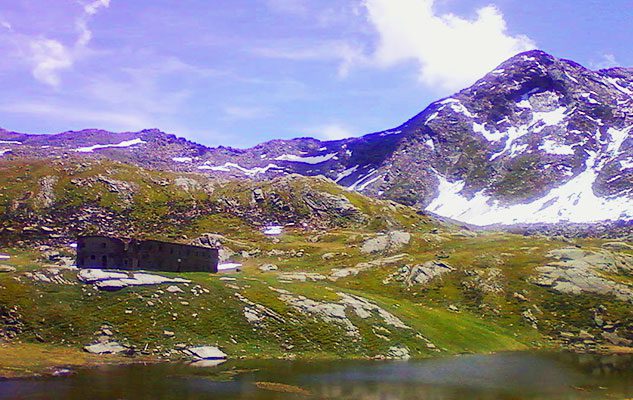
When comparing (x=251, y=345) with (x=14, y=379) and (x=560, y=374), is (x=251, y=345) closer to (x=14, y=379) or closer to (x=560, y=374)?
(x=14, y=379)

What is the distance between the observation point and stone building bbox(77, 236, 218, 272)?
92938mm

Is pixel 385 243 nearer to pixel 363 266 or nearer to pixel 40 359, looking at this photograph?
pixel 363 266

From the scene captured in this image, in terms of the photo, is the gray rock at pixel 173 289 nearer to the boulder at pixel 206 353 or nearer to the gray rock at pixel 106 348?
the boulder at pixel 206 353

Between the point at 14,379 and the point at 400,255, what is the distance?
360 ft

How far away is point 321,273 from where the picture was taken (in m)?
128

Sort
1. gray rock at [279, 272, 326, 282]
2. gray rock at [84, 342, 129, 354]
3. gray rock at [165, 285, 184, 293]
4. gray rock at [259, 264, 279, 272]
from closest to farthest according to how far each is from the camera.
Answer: gray rock at [84, 342, 129, 354] → gray rock at [165, 285, 184, 293] → gray rock at [279, 272, 326, 282] → gray rock at [259, 264, 279, 272]

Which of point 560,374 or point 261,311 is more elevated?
point 261,311

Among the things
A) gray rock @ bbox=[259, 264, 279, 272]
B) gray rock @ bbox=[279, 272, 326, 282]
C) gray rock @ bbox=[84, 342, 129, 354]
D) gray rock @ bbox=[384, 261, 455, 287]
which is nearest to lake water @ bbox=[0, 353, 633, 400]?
gray rock @ bbox=[84, 342, 129, 354]

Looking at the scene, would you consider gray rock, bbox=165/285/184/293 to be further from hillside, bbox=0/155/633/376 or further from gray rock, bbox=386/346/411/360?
gray rock, bbox=386/346/411/360

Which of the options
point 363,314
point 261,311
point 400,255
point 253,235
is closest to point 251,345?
point 261,311

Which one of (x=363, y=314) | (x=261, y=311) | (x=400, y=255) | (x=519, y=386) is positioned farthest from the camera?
(x=400, y=255)

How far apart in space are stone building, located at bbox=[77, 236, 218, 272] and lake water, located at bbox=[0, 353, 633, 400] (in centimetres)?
4067

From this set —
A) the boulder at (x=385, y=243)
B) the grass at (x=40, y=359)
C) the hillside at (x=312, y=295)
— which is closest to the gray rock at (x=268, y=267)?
the hillside at (x=312, y=295)

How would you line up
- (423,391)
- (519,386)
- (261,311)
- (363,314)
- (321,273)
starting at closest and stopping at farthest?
(423,391)
(519,386)
(261,311)
(363,314)
(321,273)
